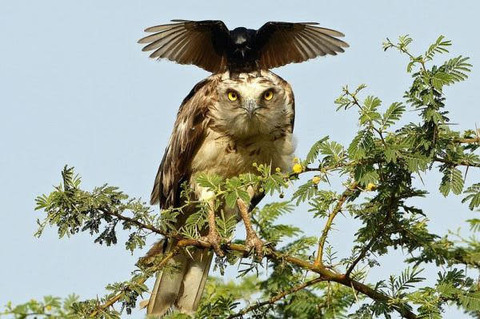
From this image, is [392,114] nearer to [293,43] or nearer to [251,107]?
[251,107]

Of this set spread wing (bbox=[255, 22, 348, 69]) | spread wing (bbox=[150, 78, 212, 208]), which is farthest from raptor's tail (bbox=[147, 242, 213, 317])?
spread wing (bbox=[255, 22, 348, 69])

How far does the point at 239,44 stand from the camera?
6531 mm

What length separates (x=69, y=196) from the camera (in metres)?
4.18

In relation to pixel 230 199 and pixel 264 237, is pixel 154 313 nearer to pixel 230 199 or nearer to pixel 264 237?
pixel 264 237

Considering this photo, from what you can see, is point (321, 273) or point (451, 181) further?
point (321, 273)

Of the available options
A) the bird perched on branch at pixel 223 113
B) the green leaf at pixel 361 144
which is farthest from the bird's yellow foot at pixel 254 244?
the green leaf at pixel 361 144

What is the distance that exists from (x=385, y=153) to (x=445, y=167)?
33 centimetres

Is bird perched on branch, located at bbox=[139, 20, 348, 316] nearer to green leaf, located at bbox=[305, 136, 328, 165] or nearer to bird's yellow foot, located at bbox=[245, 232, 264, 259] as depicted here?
bird's yellow foot, located at bbox=[245, 232, 264, 259]

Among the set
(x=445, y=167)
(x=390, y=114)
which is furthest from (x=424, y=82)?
(x=445, y=167)

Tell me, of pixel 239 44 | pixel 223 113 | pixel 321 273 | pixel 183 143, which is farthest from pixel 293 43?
pixel 321 273

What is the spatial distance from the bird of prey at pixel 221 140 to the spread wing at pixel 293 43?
0.40 metres

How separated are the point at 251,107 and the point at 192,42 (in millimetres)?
1099

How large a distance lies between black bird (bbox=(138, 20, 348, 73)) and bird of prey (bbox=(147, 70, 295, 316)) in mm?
245

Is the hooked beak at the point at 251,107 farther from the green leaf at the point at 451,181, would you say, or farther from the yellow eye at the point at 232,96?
the green leaf at the point at 451,181
